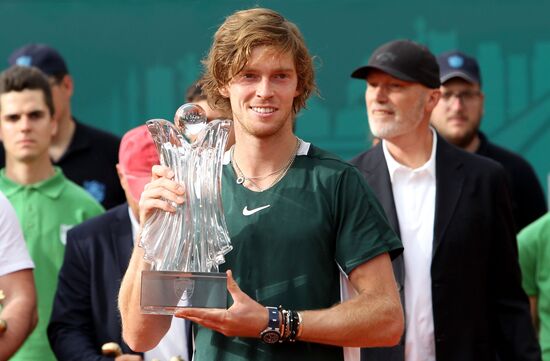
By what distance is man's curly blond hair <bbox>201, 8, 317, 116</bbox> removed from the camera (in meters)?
3.67

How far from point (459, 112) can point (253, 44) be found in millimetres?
3635

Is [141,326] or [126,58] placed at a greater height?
[126,58]

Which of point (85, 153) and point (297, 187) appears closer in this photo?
point (297, 187)

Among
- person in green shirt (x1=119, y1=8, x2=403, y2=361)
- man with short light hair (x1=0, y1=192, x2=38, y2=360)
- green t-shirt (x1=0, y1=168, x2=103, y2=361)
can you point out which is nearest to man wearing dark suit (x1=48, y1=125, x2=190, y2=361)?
man with short light hair (x1=0, y1=192, x2=38, y2=360)

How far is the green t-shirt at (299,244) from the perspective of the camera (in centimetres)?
362

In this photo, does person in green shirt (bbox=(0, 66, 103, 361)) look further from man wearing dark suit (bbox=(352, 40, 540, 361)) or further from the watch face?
the watch face

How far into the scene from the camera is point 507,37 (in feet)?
25.0

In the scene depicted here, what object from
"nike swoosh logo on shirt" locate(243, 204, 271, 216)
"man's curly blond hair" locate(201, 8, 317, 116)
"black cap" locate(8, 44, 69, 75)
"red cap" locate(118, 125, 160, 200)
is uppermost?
"black cap" locate(8, 44, 69, 75)

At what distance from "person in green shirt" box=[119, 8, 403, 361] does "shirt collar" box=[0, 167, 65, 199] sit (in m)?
2.55

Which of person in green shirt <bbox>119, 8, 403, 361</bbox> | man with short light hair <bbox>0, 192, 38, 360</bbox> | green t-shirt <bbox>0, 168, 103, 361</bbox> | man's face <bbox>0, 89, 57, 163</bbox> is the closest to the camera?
person in green shirt <bbox>119, 8, 403, 361</bbox>

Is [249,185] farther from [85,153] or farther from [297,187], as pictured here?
[85,153]

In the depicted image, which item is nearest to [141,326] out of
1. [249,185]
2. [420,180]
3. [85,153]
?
[249,185]

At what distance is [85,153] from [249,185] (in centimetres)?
342

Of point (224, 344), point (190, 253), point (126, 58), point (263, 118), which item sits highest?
point (126, 58)
